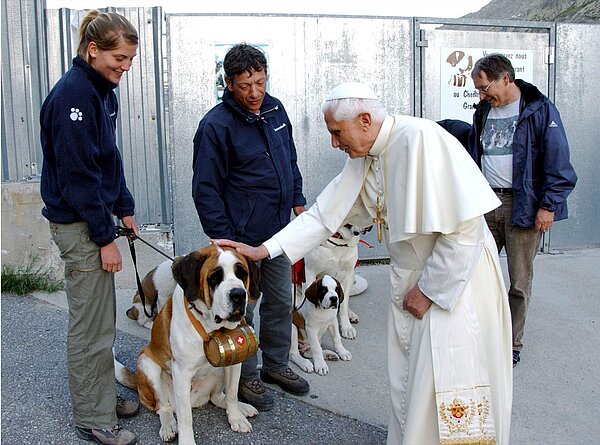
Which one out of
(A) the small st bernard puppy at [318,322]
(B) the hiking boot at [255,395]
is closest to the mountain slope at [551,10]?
(A) the small st bernard puppy at [318,322]

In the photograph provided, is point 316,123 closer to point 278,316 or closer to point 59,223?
point 278,316

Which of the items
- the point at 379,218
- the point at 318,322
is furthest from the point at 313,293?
the point at 379,218

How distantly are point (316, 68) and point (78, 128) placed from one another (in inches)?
164

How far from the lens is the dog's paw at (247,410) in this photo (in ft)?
12.8

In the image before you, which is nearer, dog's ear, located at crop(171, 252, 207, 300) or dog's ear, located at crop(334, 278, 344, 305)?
dog's ear, located at crop(171, 252, 207, 300)

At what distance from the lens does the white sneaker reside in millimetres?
6223

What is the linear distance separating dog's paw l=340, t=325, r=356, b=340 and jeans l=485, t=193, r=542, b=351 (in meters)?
1.33

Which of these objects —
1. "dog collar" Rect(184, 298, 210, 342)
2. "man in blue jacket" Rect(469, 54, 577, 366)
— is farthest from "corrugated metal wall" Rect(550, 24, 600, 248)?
"dog collar" Rect(184, 298, 210, 342)

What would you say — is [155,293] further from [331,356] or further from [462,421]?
[462,421]

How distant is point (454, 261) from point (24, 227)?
17.1ft

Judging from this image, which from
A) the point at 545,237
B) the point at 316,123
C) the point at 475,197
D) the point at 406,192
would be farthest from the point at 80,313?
the point at 545,237

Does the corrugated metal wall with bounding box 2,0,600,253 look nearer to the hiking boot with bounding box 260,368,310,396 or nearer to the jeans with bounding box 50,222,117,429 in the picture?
the hiking boot with bounding box 260,368,310,396

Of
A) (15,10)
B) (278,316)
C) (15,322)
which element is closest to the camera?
(278,316)

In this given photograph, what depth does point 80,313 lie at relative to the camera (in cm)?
341
